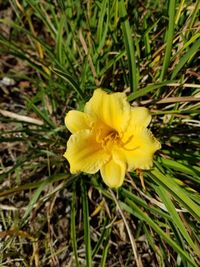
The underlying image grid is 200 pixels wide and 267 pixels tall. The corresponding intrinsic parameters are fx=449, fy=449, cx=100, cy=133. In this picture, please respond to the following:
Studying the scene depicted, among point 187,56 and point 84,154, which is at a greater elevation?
point 187,56

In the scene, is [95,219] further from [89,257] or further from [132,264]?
[89,257]

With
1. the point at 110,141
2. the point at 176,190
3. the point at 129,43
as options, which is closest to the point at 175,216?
the point at 176,190

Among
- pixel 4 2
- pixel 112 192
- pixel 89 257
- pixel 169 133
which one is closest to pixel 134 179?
pixel 112 192

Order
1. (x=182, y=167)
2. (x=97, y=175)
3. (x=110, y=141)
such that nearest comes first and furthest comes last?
(x=110, y=141)
(x=182, y=167)
(x=97, y=175)

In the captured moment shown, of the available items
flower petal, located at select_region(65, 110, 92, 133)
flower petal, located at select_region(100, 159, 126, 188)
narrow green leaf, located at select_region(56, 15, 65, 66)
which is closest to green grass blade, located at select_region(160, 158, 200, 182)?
flower petal, located at select_region(100, 159, 126, 188)

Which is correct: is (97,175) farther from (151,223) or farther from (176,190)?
(176,190)

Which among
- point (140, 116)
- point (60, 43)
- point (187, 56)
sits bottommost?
point (140, 116)

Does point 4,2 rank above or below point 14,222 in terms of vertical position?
above
